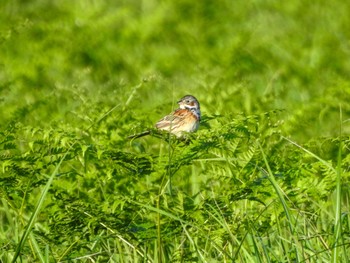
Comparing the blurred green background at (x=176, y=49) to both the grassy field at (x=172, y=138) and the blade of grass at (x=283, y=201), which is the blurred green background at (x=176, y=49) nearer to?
the grassy field at (x=172, y=138)

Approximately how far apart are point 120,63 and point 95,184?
6.30 meters

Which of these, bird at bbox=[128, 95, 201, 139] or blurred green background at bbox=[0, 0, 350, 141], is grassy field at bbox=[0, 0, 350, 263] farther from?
bird at bbox=[128, 95, 201, 139]

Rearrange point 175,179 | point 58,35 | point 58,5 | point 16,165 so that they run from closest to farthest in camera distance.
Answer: point 16,165
point 175,179
point 58,35
point 58,5

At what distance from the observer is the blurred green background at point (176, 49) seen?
432 inches

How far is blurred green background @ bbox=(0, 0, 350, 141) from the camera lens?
36.0 ft

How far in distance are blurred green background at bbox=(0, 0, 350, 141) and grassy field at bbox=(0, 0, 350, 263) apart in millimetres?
28

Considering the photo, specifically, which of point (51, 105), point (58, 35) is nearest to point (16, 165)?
point (51, 105)

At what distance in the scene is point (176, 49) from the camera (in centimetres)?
1374

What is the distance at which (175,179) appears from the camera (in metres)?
7.96

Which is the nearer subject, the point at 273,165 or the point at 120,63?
the point at 273,165

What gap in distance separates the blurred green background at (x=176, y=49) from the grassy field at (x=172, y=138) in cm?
3

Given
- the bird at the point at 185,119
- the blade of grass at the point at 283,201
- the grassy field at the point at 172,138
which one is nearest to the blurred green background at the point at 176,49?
the grassy field at the point at 172,138

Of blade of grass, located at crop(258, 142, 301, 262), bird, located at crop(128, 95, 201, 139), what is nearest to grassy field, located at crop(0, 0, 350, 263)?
blade of grass, located at crop(258, 142, 301, 262)

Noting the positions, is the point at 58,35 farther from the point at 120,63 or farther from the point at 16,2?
the point at 16,2
